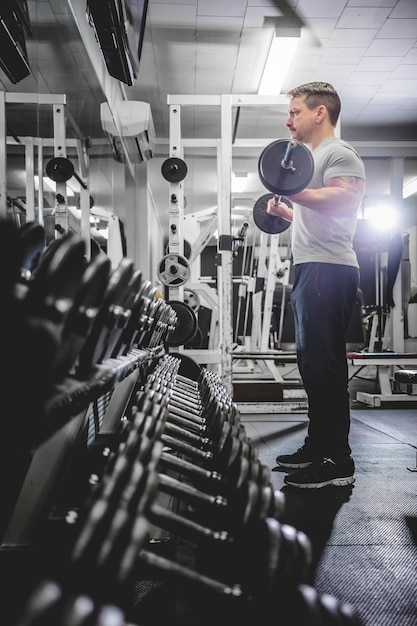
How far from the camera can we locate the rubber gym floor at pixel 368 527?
108cm

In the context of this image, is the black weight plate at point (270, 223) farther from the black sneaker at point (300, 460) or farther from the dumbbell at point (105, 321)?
the dumbbell at point (105, 321)

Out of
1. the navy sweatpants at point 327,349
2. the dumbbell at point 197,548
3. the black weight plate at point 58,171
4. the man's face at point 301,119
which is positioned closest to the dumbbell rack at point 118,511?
the dumbbell at point 197,548

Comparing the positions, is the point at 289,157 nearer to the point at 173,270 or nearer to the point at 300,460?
the point at 300,460

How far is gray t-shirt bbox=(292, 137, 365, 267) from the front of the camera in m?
1.77

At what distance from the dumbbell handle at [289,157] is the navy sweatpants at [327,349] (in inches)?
15.5

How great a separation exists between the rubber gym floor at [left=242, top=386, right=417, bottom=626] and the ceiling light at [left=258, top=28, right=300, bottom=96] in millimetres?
3151

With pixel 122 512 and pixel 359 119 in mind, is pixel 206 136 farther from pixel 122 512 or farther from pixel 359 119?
pixel 122 512

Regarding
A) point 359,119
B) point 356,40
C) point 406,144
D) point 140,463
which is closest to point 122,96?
point 356,40

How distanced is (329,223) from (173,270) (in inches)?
62.6

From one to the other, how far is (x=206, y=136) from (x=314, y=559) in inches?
217

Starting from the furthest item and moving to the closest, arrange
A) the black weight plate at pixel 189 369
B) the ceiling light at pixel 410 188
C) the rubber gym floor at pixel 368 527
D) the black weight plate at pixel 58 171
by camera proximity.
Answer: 1. the ceiling light at pixel 410 188
2. the black weight plate at pixel 189 369
3. the black weight plate at pixel 58 171
4. the rubber gym floor at pixel 368 527

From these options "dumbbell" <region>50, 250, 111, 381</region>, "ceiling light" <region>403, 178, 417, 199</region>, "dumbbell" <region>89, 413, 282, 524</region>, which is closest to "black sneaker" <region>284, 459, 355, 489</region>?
"dumbbell" <region>89, 413, 282, 524</region>

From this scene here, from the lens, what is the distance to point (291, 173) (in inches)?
65.7

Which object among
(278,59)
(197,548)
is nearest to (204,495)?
(197,548)
